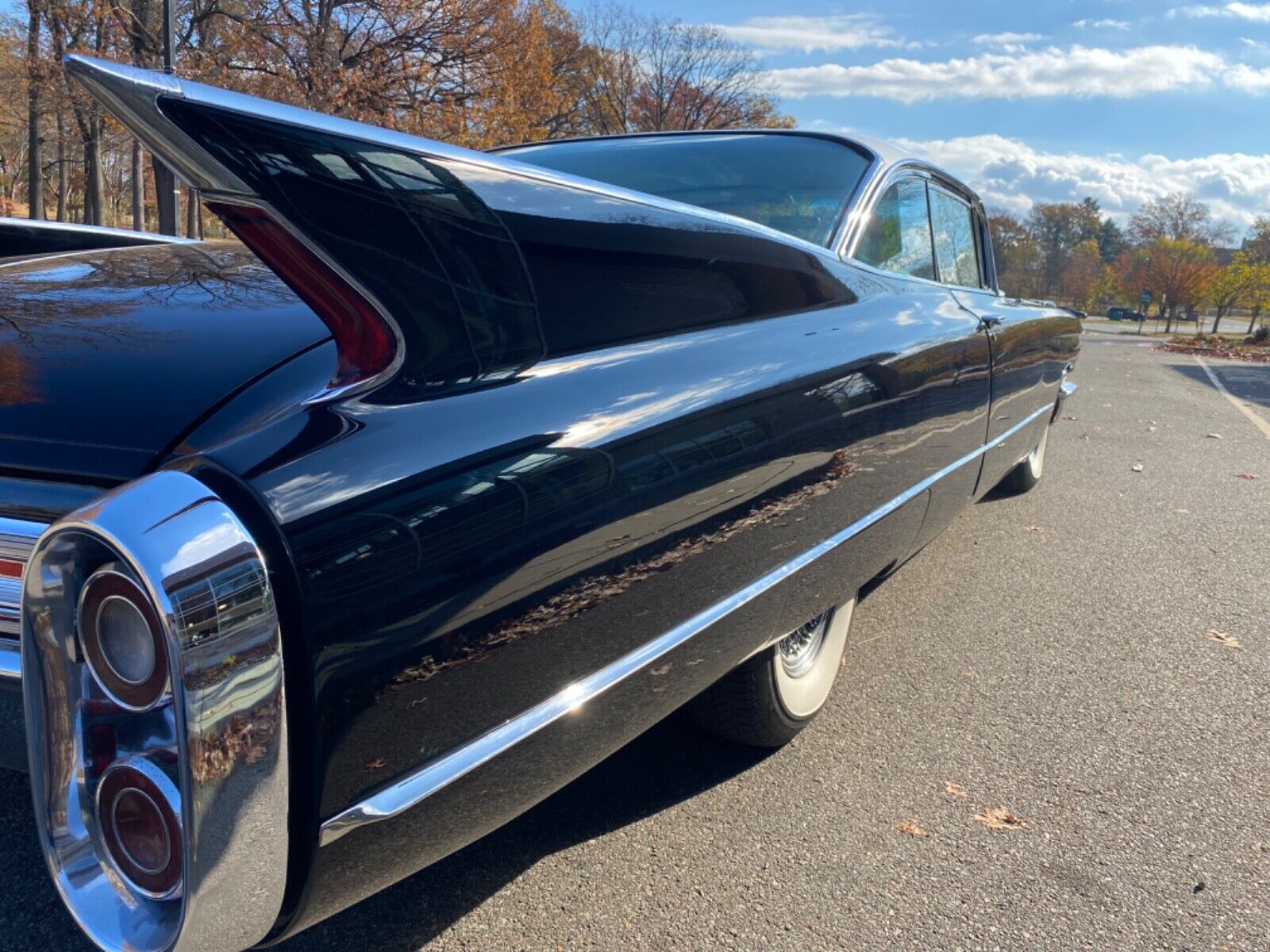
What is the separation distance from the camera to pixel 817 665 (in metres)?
2.62

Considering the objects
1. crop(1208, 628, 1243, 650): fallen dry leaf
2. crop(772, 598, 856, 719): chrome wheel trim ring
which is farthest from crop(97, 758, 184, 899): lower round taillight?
crop(1208, 628, 1243, 650): fallen dry leaf

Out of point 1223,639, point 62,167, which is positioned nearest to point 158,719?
point 1223,639

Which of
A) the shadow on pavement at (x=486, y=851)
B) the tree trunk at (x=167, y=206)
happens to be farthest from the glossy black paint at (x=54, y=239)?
the tree trunk at (x=167, y=206)

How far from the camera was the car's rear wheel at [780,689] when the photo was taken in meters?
2.29

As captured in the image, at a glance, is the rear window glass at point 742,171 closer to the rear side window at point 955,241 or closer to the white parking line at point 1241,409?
the rear side window at point 955,241

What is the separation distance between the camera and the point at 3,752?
1.43m

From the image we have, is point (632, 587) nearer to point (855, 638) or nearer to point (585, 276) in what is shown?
point (585, 276)

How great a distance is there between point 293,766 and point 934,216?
3.31 m

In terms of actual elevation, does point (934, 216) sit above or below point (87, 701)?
above

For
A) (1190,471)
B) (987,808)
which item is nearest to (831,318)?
(987,808)

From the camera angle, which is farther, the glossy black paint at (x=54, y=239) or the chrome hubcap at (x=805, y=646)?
the glossy black paint at (x=54, y=239)

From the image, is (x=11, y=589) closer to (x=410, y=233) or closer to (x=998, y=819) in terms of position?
(x=410, y=233)

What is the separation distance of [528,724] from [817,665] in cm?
139

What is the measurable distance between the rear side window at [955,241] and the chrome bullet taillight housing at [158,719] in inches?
127
